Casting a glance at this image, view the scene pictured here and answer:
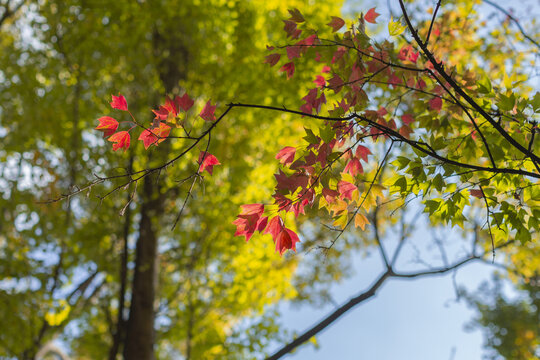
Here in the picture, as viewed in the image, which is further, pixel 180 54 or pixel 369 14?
pixel 180 54

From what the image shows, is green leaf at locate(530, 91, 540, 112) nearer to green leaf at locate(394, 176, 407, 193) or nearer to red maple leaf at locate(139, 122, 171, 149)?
green leaf at locate(394, 176, 407, 193)

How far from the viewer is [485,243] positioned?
4.77 m

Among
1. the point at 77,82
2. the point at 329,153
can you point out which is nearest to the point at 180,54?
the point at 77,82

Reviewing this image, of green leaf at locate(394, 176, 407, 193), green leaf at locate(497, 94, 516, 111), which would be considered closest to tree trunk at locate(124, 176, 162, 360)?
green leaf at locate(394, 176, 407, 193)

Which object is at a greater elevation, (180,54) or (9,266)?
(180,54)

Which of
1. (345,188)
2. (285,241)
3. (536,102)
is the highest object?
(536,102)

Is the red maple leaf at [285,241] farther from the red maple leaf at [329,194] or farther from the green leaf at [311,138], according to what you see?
the green leaf at [311,138]

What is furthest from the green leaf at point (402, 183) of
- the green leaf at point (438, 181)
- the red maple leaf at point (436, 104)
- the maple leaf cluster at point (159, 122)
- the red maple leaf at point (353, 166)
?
the maple leaf cluster at point (159, 122)

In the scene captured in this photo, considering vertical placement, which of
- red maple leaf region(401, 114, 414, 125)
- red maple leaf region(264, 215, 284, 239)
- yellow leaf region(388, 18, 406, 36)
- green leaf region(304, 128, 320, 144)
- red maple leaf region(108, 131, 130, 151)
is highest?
red maple leaf region(401, 114, 414, 125)

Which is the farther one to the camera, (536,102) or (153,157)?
(153,157)

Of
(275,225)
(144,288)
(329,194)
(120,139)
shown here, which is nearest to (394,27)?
(329,194)

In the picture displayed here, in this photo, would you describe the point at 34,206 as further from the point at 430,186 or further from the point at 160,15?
the point at 430,186

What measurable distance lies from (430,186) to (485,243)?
12.1ft

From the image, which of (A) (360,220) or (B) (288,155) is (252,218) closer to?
(B) (288,155)
